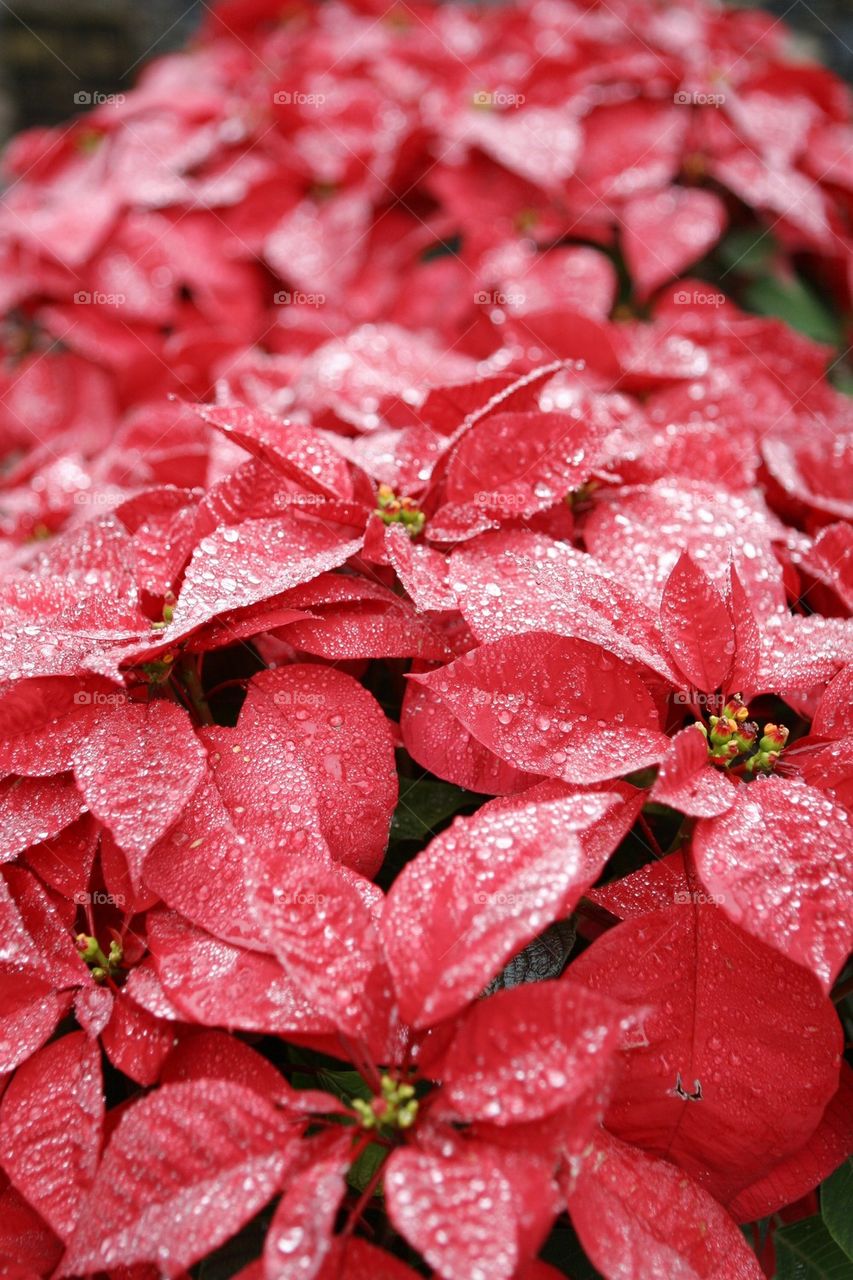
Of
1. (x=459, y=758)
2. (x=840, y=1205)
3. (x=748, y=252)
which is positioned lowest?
(x=840, y=1205)

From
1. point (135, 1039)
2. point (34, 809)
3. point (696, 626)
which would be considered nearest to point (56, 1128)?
point (135, 1039)

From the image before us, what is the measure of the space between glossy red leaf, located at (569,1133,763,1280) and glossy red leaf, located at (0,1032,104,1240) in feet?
0.69

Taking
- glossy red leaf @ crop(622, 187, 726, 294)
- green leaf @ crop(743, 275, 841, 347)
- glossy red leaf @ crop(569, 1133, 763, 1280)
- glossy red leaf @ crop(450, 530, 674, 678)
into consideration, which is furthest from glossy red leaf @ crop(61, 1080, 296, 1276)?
green leaf @ crop(743, 275, 841, 347)

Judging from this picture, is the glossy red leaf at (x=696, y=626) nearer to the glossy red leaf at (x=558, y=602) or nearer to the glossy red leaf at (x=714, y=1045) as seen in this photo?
the glossy red leaf at (x=558, y=602)

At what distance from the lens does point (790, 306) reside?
129 centimetres

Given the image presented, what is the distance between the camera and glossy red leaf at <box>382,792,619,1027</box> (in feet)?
1.35

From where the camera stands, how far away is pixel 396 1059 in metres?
0.45

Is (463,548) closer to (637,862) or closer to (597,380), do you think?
(637,862)

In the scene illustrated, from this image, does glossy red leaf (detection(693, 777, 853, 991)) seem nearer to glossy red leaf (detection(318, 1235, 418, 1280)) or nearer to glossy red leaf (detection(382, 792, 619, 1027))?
glossy red leaf (detection(382, 792, 619, 1027))

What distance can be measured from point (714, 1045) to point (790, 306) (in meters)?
1.04

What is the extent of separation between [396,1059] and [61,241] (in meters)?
1.19

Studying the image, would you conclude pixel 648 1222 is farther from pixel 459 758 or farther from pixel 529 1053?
pixel 459 758

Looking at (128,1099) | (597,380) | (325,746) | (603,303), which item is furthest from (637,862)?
(603,303)

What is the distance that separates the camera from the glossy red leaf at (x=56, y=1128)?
45 cm
